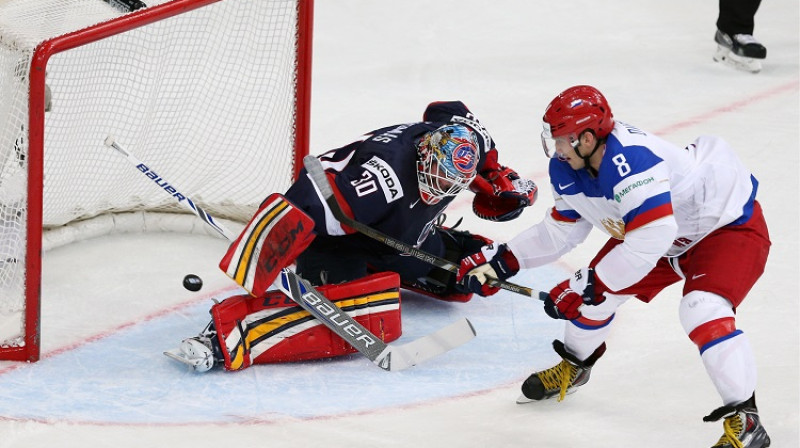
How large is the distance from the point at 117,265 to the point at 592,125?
189cm

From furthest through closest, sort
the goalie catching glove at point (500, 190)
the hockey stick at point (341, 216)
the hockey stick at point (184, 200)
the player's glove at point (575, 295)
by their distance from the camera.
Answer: the goalie catching glove at point (500, 190)
the hockey stick at point (184, 200)
the hockey stick at point (341, 216)
the player's glove at point (575, 295)

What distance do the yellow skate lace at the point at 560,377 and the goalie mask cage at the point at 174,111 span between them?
129cm

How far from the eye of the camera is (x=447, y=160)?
354 centimetres

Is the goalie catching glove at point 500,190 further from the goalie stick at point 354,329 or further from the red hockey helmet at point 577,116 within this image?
the red hockey helmet at point 577,116

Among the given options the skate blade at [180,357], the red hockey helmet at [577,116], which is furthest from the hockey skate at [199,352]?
the red hockey helmet at [577,116]

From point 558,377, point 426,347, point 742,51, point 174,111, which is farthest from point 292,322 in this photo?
point 742,51

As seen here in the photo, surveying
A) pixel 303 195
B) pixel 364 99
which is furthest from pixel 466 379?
pixel 364 99

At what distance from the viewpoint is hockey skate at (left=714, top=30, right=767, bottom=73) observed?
6.28 m

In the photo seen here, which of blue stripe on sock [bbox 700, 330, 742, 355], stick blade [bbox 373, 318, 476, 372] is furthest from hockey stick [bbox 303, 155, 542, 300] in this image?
blue stripe on sock [bbox 700, 330, 742, 355]

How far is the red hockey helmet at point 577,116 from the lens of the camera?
3029 millimetres

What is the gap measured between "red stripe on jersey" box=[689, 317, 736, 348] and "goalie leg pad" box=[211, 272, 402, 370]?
103 cm

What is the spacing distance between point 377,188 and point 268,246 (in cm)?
34

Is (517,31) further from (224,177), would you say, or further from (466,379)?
(466,379)

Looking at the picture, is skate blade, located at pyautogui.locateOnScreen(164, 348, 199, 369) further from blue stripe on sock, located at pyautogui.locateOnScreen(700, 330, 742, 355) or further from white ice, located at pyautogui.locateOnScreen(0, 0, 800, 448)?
blue stripe on sock, located at pyautogui.locateOnScreen(700, 330, 742, 355)
